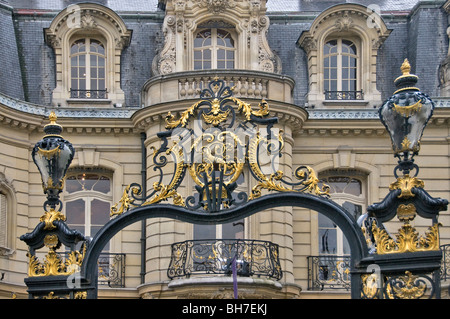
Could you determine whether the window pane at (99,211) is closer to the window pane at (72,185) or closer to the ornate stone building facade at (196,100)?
the ornate stone building facade at (196,100)

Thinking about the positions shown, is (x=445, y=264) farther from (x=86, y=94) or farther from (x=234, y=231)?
(x=86, y=94)

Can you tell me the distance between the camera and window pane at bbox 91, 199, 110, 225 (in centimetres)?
2648

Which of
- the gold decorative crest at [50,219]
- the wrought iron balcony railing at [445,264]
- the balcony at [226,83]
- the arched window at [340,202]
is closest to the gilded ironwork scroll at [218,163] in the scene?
the gold decorative crest at [50,219]

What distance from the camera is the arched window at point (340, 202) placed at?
86.8ft

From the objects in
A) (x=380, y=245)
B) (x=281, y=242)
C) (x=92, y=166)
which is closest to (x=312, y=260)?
(x=281, y=242)

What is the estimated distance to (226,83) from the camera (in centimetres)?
2544

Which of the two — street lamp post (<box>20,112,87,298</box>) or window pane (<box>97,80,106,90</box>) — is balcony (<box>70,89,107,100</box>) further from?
street lamp post (<box>20,112,87,298</box>)

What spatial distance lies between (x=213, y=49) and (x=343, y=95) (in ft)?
10.6

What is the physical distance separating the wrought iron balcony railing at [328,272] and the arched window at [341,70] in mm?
3864

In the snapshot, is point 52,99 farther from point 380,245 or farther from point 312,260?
point 380,245

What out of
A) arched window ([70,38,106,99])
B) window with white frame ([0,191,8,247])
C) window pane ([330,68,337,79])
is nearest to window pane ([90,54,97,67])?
arched window ([70,38,106,99])

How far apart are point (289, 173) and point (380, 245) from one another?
523 inches
